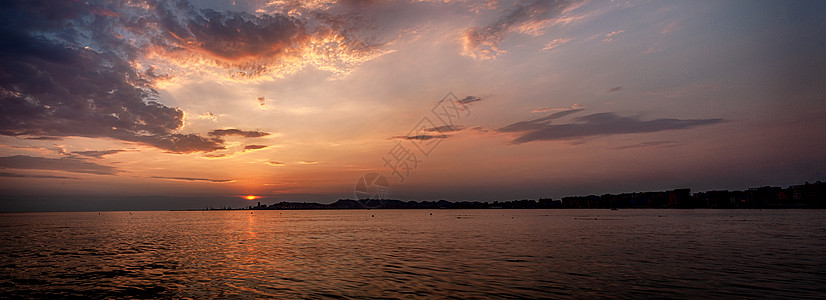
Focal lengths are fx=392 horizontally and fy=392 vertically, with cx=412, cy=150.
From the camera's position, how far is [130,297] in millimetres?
25203

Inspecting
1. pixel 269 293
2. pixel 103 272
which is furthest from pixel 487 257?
pixel 103 272

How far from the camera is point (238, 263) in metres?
41.0

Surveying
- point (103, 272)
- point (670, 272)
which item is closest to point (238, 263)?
point (103, 272)

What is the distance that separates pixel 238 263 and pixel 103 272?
11.2m

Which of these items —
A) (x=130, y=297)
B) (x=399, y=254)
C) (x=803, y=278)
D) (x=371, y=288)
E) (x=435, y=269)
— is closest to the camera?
(x=130, y=297)

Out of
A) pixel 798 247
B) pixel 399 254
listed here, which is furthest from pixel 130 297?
pixel 798 247

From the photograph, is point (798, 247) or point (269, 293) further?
point (798, 247)

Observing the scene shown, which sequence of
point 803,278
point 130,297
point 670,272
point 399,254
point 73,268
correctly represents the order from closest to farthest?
1. point 130,297
2. point 803,278
3. point 670,272
4. point 73,268
5. point 399,254

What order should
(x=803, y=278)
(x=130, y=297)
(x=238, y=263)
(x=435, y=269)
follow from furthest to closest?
1. (x=238, y=263)
2. (x=435, y=269)
3. (x=803, y=278)
4. (x=130, y=297)

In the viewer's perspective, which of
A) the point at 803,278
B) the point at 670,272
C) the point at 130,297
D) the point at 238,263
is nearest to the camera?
the point at 130,297

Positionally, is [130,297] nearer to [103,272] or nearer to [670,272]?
[103,272]

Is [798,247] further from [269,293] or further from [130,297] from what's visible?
[130,297]

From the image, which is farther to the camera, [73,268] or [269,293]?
[73,268]

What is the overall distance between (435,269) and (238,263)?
21.2 m
